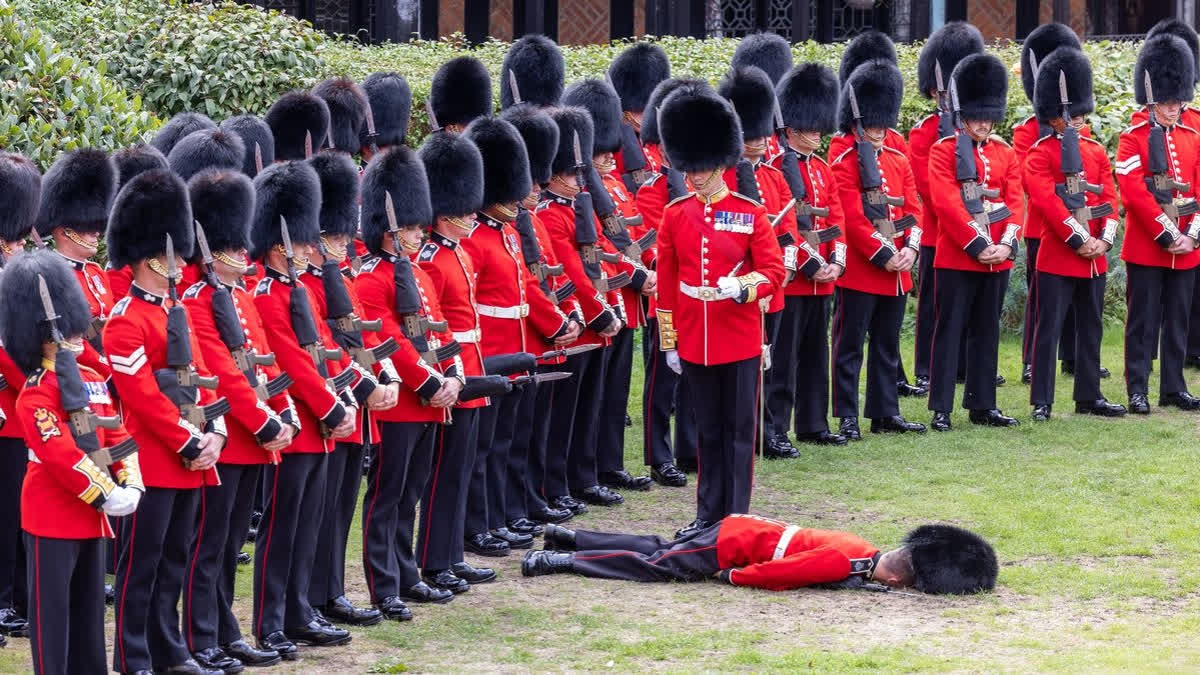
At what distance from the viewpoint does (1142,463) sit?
925 cm

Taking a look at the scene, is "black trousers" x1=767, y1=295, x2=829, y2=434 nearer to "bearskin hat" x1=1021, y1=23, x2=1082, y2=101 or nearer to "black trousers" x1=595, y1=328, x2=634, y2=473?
"black trousers" x1=595, y1=328, x2=634, y2=473

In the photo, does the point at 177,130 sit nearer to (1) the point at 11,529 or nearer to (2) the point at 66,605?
(1) the point at 11,529

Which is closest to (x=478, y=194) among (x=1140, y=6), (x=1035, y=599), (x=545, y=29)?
(x=1035, y=599)

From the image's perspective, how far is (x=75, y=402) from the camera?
5.55 m

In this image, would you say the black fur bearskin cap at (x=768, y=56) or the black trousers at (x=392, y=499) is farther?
the black fur bearskin cap at (x=768, y=56)

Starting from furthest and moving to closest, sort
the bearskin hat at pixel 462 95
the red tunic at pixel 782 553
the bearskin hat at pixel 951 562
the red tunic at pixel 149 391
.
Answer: the bearskin hat at pixel 462 95
the red tunic at pixel 782 553
the bearskin hat at pixel 951 562
the red tunic at pixel 149 391

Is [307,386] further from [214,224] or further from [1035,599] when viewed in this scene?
[1035,599]

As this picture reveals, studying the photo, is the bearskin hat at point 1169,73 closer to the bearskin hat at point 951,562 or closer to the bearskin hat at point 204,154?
the bearskin hat at point 951,562

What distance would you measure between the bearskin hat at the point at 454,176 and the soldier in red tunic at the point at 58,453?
1974mm

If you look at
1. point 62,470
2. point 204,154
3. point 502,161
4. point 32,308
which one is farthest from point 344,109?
point 62,470

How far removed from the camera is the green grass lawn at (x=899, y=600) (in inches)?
248

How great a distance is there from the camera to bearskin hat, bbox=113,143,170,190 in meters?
7.09

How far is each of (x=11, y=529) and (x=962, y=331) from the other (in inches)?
215

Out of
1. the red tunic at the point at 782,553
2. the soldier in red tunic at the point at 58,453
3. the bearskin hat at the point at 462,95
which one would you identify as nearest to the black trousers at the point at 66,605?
the soldier in red tunic at the point at 58,453
